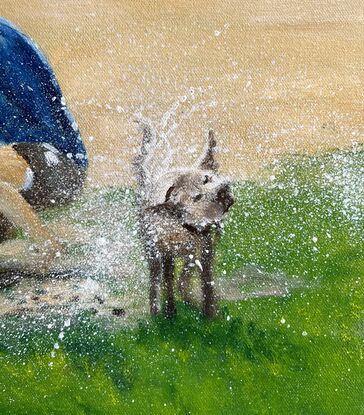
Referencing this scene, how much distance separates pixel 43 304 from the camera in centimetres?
124

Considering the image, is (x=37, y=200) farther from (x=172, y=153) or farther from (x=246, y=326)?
(x=246, y=326)

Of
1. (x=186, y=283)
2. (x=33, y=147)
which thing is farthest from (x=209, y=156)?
(x=33, y=147)

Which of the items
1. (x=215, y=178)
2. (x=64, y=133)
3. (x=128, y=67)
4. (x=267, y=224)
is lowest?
(x=267, y=224)

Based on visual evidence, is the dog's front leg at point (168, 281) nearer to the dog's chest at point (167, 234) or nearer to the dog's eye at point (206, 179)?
the dog's chest at point (167, 234)

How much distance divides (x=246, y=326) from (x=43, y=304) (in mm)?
552

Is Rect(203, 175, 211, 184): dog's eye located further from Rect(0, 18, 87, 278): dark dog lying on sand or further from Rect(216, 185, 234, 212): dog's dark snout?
Rect(0, 18, 87, 278): dark dog lying on sand

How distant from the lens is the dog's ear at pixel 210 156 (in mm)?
1285

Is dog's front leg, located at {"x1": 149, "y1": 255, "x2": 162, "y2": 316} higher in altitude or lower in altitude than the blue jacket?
lower

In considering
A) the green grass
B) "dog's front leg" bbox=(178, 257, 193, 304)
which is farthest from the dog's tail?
"dog's front leg" bbox=(178, 257, 193, 304)

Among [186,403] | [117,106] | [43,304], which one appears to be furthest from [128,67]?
[186,403]

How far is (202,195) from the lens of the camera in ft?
4.19

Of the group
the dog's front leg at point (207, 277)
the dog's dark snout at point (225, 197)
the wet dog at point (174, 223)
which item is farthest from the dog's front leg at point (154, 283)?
the dog's dark snout at point (225, 197)

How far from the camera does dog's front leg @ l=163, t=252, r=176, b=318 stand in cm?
125

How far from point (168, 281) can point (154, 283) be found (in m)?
0.04
